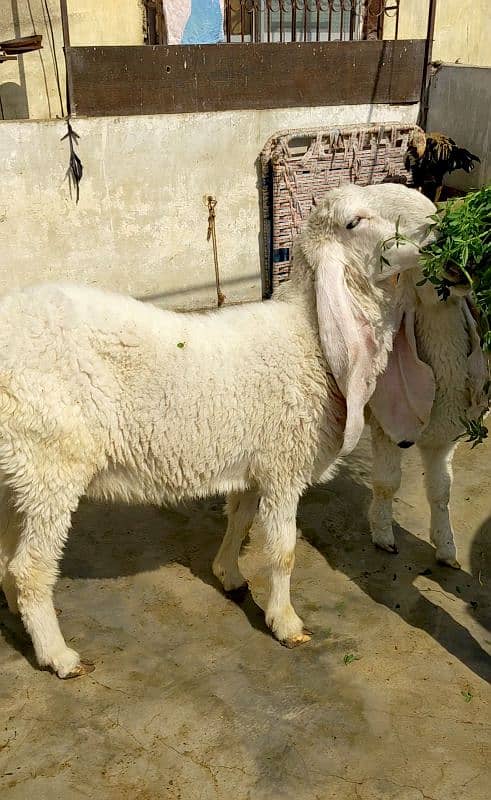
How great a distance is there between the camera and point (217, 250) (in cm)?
808

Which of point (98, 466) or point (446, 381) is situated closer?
point (98, 466)

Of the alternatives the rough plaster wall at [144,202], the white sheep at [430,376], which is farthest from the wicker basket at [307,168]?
the white sheep at [430,376]

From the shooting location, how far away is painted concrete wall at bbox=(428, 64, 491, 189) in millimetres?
8344

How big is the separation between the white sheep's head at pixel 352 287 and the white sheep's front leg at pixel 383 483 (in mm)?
775

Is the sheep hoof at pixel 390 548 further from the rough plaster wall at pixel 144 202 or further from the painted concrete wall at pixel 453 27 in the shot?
the painted concrete wall at pixel 453 27

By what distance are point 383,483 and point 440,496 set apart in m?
0.34

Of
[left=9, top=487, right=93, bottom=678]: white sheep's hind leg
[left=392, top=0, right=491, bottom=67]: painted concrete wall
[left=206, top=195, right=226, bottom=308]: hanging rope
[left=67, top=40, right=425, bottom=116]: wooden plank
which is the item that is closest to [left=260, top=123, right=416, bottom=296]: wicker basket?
[left=67, top=40, right=425, bottom=116]: wooden plank

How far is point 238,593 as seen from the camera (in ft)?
13.8

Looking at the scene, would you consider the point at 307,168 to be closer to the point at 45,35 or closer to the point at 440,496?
the point at 45,35

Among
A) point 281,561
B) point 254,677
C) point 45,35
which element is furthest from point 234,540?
point 45,35

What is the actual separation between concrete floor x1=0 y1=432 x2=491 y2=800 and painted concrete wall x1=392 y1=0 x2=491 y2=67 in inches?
Result: 277

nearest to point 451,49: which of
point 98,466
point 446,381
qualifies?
point 446,381

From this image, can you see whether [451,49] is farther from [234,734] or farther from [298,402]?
[234,734]

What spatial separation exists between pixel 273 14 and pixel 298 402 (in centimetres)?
722
